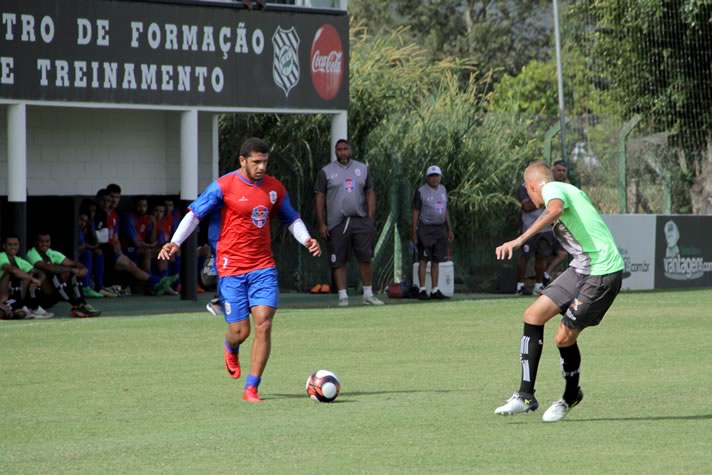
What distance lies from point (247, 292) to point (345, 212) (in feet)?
29.5

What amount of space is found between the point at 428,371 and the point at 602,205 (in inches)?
552

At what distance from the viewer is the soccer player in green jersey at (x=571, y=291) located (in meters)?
9.73

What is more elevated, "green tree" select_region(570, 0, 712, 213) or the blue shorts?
"green tree" select_region(570, 0, 712, 213)

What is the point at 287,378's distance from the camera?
12.4 meters

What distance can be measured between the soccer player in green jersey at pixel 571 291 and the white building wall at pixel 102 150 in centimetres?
1270

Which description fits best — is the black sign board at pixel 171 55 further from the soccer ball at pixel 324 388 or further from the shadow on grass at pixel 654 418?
the shadow on grass at pixel 654 418

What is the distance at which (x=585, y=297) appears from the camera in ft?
31.9

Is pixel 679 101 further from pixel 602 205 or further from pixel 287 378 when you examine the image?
pixel 287 378

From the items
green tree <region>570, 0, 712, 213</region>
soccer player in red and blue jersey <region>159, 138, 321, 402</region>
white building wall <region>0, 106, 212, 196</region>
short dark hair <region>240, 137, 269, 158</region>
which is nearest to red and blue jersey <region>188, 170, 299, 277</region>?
soccer player in red and blue jersey <region>159, 138, 321, 402</region>

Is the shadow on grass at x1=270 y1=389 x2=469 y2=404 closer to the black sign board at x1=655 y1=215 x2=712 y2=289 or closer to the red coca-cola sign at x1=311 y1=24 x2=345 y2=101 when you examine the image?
the red coca-cola sign at x1=311 y1=24 x2=345 y2=101

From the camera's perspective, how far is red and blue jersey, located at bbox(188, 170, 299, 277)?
11180 millimetres

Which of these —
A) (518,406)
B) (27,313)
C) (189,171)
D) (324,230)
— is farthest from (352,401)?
(189,171)

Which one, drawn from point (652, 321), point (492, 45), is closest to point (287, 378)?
point (652, 321)

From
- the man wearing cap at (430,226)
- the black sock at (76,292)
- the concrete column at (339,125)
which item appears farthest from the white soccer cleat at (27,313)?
the concrete column at (339,125)
